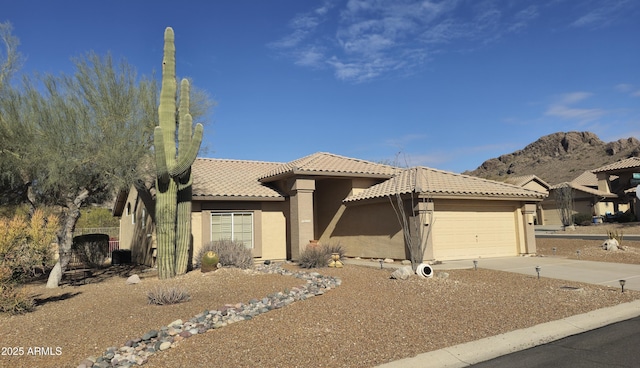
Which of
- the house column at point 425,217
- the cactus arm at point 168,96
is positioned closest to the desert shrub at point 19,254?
the cactus arm at point 168,96

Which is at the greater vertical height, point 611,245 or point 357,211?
point 357,211

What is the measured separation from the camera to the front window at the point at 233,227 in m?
18.3

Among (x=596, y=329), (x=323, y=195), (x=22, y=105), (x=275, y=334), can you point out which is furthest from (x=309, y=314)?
(x=323, y=195)

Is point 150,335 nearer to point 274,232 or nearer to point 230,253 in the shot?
point 230,253

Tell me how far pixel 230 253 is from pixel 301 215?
151 inches

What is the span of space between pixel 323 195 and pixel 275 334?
49.6 feet

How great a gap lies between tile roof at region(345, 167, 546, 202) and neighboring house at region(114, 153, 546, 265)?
52 mm

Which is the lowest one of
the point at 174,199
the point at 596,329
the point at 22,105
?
the point at 596,329

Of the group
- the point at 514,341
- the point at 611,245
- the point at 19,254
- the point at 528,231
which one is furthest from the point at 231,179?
the point at 611,245

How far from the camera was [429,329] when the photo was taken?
7227 mm

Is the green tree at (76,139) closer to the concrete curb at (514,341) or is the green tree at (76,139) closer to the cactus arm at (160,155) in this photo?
the cactus arm at (160,155)

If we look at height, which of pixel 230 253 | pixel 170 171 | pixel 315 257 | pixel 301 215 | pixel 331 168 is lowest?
pixel 315 257

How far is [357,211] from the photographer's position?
64.2 feet

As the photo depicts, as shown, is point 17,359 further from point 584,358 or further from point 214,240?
point 214,240
